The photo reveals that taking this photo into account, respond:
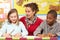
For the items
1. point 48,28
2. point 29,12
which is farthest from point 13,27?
point 48,28

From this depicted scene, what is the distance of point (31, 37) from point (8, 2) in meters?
0.35

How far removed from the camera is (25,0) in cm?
137

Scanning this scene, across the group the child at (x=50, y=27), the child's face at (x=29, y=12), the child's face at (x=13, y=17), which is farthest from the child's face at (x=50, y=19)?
the child's face at (x=13, y=17)

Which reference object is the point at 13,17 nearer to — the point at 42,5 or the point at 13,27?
the point at 13,27

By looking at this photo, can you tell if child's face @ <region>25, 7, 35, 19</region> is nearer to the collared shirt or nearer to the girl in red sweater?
the girl in red sweater

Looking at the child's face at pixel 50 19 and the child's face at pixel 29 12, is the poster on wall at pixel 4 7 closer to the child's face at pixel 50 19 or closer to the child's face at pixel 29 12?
the child's face at pixel 29 12

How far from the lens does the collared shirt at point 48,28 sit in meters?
1.36

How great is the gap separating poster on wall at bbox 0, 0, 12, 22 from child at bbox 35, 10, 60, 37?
11.9 inches

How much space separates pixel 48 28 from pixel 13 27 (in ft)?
0.97

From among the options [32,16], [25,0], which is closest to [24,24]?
[32,16]

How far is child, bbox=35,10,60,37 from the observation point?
136cm

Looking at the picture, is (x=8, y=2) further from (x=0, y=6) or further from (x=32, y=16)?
(x=32, y=16)

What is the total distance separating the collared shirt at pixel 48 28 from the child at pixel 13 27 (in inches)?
4.6

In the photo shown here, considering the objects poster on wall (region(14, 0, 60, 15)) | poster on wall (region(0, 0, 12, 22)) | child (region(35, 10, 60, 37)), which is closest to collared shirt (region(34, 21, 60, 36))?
child (region(35, 10, 60, 37))
